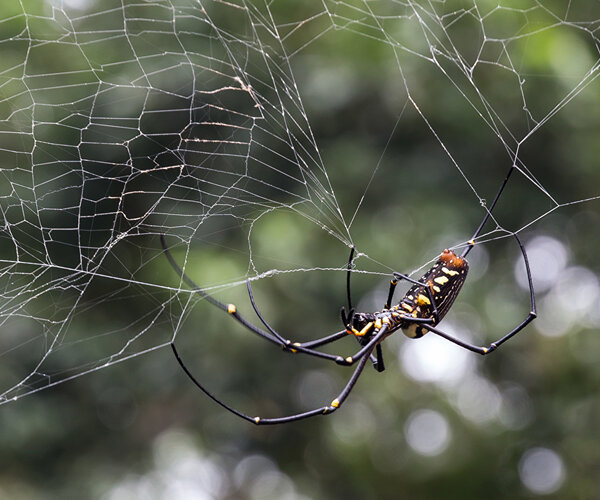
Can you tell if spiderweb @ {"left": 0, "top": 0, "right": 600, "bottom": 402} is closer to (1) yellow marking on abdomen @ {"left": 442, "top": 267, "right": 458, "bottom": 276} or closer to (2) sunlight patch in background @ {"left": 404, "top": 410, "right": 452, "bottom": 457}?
(2) sunlight patch in background @ {"left": 404, "top": 410, "right": 452, "bottom": 457}

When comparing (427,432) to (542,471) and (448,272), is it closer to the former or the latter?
(542,471)

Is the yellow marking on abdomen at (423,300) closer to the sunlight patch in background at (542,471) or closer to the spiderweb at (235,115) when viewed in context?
the spiderweb at (235,115)

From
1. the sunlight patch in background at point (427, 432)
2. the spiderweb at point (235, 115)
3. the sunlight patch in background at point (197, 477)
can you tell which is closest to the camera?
the spiderweb at point (235, 115)

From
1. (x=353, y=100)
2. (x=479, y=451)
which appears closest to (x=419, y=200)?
(x=353, y=100)

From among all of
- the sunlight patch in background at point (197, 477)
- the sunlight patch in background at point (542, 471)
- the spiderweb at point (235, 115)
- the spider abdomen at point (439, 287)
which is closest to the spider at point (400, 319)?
the spider abdomen at point (439, 287)

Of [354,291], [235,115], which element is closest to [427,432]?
[354,291]
